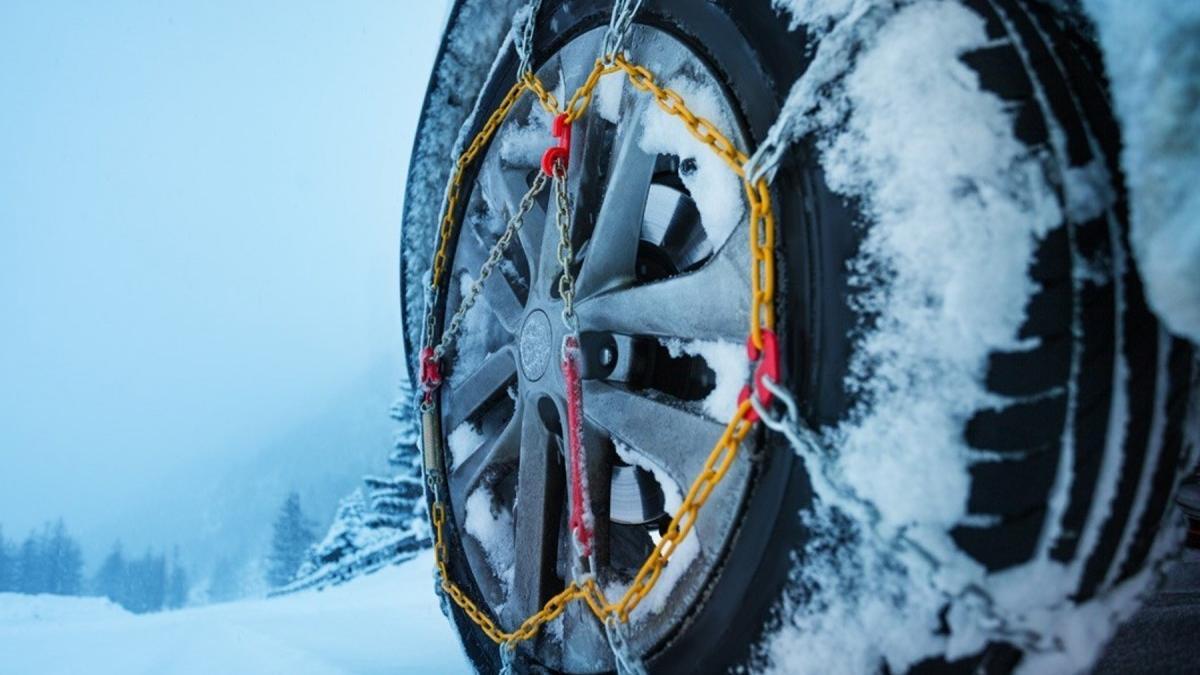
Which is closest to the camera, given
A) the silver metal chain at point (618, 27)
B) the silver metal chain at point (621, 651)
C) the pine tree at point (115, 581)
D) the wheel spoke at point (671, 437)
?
the wheel spoke at point (671, 437)

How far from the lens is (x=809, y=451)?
84cm

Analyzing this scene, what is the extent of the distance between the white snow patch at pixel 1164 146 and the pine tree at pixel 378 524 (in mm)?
13720

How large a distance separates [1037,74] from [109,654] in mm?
4132

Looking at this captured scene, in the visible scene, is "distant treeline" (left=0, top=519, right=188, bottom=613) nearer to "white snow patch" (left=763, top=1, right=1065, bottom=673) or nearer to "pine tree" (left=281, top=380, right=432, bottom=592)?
"pine tree" (left=281, top=380, right=432, bottom=592)

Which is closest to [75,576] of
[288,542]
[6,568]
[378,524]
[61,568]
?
[61,568]

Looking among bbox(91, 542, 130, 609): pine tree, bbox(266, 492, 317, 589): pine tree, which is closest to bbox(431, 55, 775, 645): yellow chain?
bbox(266, 492, 317, 589): pine tree

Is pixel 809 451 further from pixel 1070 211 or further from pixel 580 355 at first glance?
pixel 580 355

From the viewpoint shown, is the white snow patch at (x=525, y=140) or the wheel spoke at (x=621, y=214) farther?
the white snow patch at (x=525, y=140)

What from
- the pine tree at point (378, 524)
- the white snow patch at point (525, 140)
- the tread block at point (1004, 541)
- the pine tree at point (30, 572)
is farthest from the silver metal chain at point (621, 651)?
the pine tree at point (30, 572)

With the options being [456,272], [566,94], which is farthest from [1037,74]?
[456,272]

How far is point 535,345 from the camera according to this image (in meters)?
1.59

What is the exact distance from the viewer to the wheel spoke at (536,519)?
1.56m

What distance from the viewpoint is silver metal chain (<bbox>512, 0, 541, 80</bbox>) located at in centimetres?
167

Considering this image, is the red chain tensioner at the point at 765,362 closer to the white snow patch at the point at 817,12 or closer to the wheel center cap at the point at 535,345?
the white snow patch at the point at 817,12
